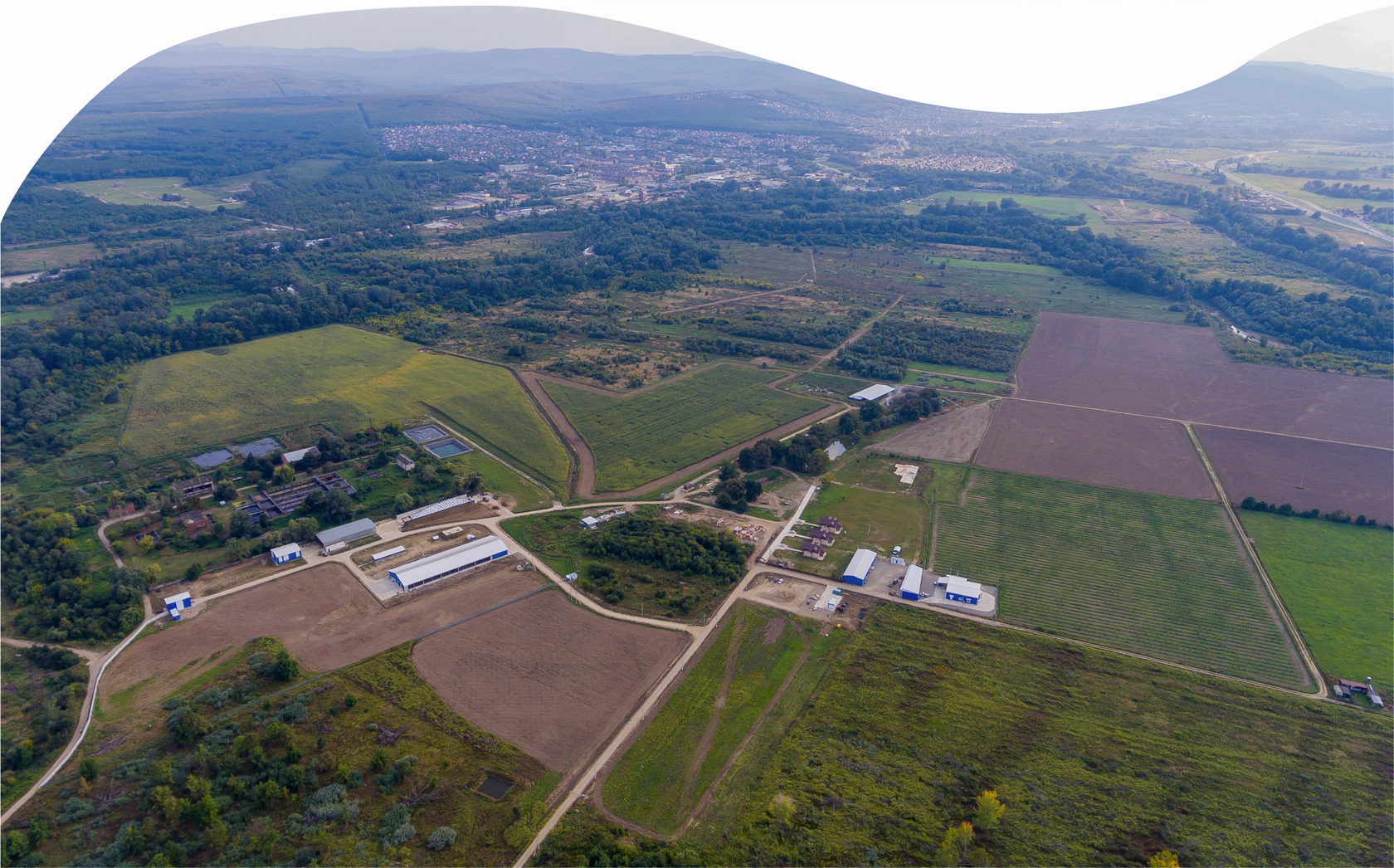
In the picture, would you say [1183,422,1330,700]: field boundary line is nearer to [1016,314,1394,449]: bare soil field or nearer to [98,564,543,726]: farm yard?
[1016,314,1394,449]: bare soil field

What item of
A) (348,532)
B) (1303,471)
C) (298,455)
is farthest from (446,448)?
(1303,471)

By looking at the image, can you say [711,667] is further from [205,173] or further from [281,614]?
[205,173]

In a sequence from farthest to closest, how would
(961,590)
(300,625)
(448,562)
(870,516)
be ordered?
(870,516) < (448,562) < (961,590) < (300,625)

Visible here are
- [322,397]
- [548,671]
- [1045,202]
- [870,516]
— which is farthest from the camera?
[1045,202]

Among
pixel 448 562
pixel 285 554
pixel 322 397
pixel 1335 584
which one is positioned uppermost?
pixel 322 397

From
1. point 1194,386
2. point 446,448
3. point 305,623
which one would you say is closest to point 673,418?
point 446,448

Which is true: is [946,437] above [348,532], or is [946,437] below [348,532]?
below

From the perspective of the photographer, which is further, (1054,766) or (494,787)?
(1054,766)

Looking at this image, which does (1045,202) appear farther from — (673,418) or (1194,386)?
(673,418)
